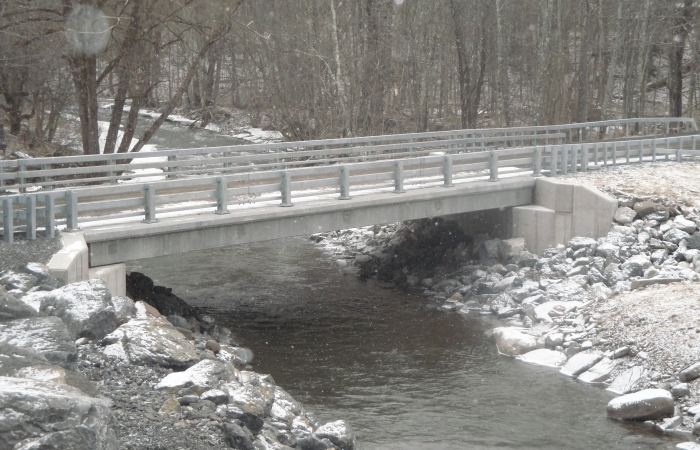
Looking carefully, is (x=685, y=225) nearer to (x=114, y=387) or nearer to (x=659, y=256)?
(x=659, y=256)

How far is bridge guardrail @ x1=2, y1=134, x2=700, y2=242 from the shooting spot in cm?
1202

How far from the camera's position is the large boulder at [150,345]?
354 inches

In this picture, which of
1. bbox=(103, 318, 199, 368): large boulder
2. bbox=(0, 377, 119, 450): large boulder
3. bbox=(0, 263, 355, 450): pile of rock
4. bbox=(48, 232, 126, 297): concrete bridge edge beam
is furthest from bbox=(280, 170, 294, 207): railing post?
bbox=(0, 377, 119, 450): large boulder

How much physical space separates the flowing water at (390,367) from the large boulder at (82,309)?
285cm

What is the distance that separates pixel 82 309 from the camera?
30.3ft

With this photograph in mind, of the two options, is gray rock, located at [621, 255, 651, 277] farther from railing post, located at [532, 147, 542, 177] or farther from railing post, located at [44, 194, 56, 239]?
railing post, located at [44, 194, 56, 239]

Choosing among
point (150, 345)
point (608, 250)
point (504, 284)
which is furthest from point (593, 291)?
point (150, 345)

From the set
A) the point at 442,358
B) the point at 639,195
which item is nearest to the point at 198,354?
the point at 442,358

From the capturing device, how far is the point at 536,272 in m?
16.6

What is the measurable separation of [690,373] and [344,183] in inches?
267

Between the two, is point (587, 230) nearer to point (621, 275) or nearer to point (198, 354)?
point (621, 275)

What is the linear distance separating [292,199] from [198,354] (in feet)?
19.4

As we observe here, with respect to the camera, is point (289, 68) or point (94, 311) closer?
point (94, 311)

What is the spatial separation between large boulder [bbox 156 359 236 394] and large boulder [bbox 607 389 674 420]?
461cm
